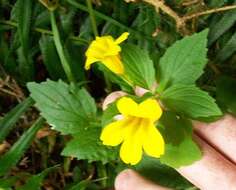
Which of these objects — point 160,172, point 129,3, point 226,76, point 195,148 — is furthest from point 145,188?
point 129,3

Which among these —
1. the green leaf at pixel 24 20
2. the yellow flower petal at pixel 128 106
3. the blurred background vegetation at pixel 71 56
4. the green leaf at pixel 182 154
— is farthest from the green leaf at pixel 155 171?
the green leaf at pixel 24 20

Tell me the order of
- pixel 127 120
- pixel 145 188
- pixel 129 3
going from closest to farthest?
pixel 127 120 → pixel 145 188 → pixel 129 3

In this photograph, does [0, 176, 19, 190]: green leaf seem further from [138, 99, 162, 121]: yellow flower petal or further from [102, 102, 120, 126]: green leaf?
[138, 99, 162, 121]: yellow flower petal

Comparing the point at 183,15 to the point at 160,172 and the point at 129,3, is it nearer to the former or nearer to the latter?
the point at 129,3

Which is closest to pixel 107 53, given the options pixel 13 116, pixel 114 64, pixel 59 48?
pixel 114 64

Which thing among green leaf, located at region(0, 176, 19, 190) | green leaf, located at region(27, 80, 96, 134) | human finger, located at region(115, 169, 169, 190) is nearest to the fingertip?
human finger, located at region(115, 169, 169, 190)

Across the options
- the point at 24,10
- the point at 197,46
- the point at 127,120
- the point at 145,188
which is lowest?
the point at 145,188
